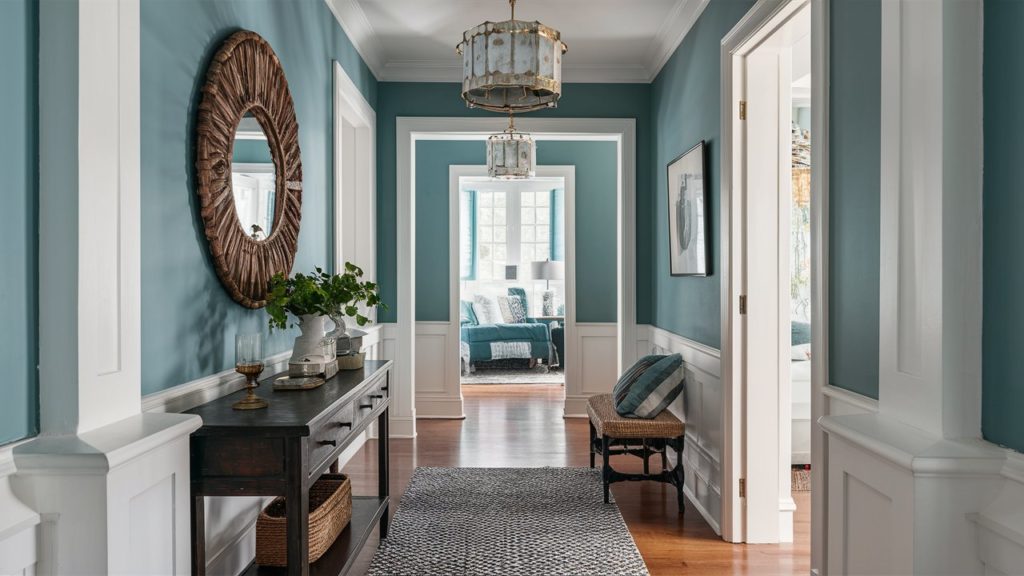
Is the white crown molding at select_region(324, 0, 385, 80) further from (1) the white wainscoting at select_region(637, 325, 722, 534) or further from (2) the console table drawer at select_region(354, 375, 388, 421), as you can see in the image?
(1) the white wainscoting at select_region(637, 325, 722, 534)

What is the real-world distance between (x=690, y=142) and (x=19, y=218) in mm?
3367

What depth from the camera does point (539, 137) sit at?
200 inches

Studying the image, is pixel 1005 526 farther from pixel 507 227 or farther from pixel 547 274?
pixel 507 227

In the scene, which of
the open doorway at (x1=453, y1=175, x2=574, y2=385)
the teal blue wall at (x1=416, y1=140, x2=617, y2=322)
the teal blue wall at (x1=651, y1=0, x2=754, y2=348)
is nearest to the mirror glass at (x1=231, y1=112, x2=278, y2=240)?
the teal blue wall at (x1=651, y1=0, x2=754, y2=348)

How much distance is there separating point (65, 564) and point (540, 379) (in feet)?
22.3

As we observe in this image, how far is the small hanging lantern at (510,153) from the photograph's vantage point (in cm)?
479

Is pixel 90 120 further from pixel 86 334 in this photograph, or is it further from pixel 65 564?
pixel 65 564

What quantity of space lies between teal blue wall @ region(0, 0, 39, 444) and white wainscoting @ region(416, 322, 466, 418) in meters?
4.64

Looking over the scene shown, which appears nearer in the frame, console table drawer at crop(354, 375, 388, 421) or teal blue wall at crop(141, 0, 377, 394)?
teal blue wall at crop(141, 0, 377, 394)

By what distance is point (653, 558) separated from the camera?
2898 mm

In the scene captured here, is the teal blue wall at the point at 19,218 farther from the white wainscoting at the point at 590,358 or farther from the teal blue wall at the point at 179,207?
the white wainscoting at the point at 590,358

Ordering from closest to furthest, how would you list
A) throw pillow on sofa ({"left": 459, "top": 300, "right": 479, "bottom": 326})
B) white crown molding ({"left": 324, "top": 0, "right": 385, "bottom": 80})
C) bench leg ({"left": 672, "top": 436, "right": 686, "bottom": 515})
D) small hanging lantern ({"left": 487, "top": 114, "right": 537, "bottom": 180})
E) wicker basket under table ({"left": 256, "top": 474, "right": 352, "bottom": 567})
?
wicker basket under table ({"left": 256, "top": 474, "right": 352, "bottom": 567}) < bench leg ({"left": 672, "top": 436, "right": 686, "bottom": 515}) < white crown molding ({"left": 324, "top": 0, "right": 385, "bottom": 80}) < small hanging lantern ({"left": 487, "top": 114, "right": 537, "bottom": 180}) < throw pillow on sofa ({"left": 459, "top": 300, "right": 479, "bottom": 326})

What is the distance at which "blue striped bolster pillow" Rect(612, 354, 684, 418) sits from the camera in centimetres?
356

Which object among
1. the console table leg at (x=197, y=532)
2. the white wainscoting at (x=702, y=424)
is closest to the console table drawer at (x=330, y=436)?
the console table leg at (x=197, y=532)
